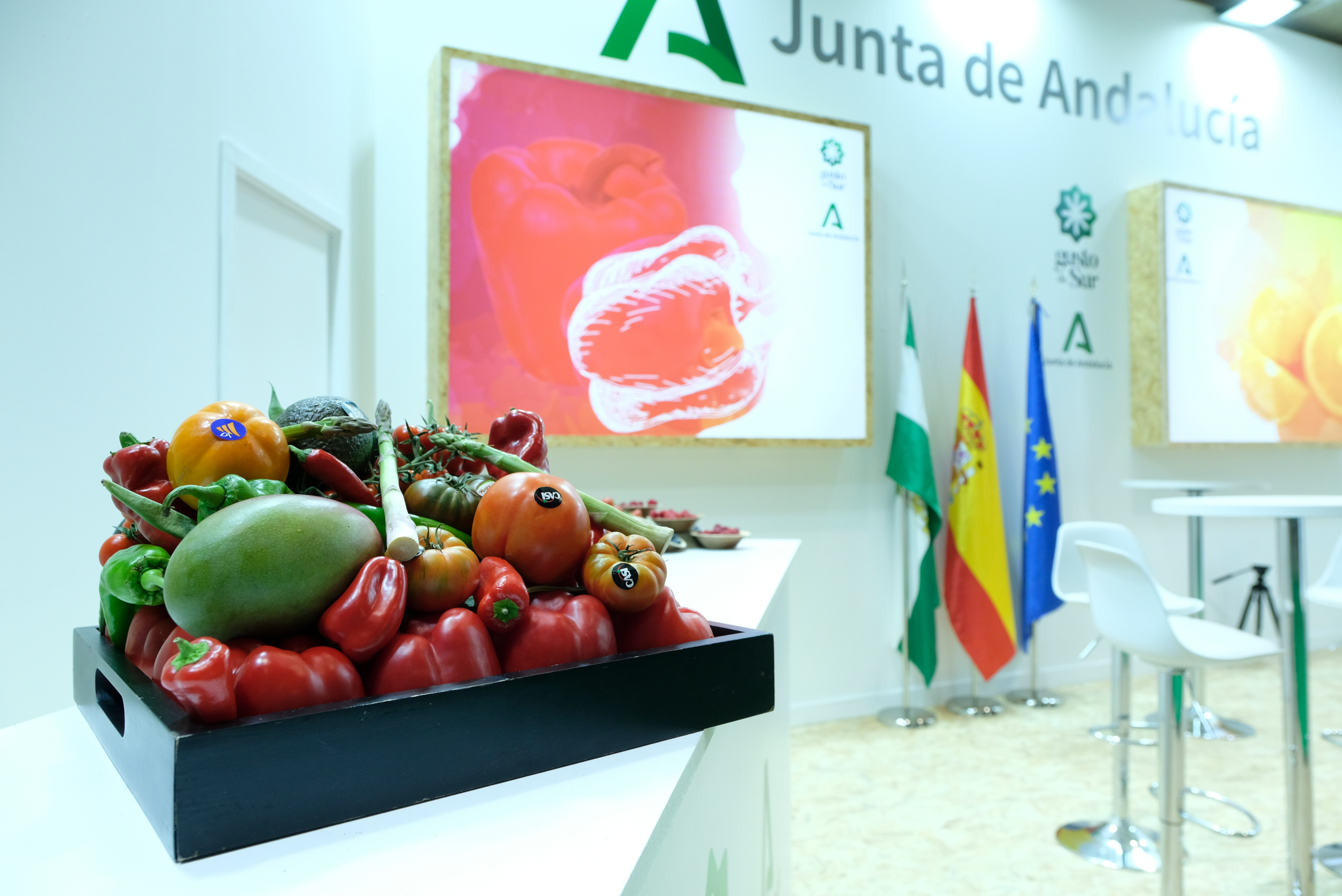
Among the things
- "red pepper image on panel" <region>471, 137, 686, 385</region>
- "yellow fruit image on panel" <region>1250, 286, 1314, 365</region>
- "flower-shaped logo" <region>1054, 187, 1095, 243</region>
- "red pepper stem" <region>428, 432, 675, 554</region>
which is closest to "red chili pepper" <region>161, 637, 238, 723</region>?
"red pepper stem" <region>428, 432, 675, 554</region>

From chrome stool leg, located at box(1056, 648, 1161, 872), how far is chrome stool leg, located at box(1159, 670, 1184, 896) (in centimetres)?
34

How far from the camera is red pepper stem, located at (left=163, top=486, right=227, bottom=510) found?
0.59m

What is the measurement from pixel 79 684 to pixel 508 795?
0.47 m

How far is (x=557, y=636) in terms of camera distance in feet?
2.11

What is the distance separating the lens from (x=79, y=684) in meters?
0.76

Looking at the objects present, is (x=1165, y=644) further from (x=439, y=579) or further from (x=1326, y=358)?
(x=1326, y=358)

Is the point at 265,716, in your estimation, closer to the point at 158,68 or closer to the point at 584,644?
the point at 584,644

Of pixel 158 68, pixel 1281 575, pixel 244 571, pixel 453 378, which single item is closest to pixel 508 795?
pixel 244 571

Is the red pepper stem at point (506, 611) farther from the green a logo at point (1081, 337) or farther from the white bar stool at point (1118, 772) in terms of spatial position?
the green a logo at point (1081, 337)

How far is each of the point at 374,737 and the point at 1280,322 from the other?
5.98 m

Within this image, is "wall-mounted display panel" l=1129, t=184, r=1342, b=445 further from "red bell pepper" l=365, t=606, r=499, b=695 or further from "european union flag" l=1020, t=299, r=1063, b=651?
"red bell pepper" l=365, t=606, r=499, b=695

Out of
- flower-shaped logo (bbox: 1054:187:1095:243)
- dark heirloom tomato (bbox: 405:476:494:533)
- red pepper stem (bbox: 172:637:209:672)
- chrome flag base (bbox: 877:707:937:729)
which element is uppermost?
flower-shaped logo (bbox: 1054:187:1095:243)

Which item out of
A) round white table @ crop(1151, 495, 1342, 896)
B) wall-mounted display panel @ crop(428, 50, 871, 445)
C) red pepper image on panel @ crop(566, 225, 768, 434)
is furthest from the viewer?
red pepper image on panel @ crop(566, 225, 768, 434)

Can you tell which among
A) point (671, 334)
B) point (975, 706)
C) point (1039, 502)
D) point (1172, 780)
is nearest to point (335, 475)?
point (1172, 780)
